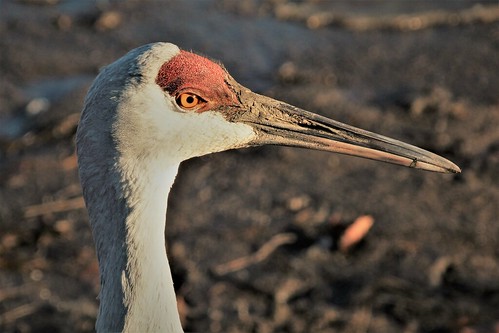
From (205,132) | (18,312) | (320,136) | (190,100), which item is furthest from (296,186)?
(190,100)

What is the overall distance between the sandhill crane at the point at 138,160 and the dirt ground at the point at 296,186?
6.66 ft

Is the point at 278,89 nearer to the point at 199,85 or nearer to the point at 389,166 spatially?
the point at 389,166

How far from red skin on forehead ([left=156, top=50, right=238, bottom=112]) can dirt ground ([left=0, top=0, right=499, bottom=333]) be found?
7.00ft

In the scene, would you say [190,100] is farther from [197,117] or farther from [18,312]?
[18,312]

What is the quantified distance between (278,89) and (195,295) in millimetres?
2672

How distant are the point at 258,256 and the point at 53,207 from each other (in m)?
1.57

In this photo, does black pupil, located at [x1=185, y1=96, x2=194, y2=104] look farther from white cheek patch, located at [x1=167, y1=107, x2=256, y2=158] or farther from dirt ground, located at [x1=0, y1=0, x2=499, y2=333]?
dirt ground, located at [x1=0, y1=0, x2=499, y2=333]

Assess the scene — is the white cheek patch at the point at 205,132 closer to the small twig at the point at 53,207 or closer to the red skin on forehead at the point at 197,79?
the red skin on forehead at the point at 197,79

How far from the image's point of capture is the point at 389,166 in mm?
6508

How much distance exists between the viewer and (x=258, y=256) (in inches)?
223

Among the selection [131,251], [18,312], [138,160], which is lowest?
[18,312]

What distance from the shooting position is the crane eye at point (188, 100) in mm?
3305

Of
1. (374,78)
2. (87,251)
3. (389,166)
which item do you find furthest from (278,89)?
(87,251)

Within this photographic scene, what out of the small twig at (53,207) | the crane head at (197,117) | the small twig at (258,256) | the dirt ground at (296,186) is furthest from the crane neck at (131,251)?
the small twig at (53,207)
